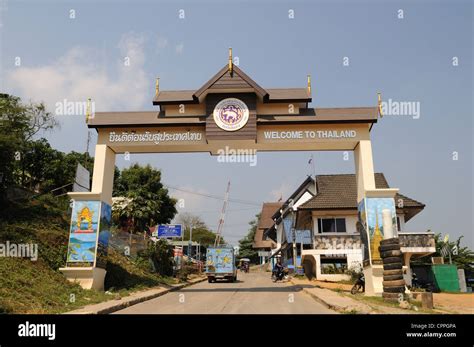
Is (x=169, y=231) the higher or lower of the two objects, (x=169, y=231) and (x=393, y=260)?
the higher

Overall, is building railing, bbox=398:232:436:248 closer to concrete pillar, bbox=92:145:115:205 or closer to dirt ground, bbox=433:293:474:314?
dirt ground, bbox=433:293:474:314

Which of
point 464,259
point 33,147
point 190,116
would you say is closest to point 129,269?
point 190,116

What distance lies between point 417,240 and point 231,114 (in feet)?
46.9

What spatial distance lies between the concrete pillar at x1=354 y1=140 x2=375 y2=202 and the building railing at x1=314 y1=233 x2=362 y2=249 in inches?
513

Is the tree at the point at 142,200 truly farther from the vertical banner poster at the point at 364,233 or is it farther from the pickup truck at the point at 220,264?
the vertical banner poster at the point at 364,233

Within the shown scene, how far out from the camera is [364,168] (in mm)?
18500

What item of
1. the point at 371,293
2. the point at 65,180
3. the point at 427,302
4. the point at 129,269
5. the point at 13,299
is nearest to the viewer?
the point at 13,299

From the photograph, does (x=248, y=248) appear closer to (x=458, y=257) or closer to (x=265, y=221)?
(x=265, y=221)

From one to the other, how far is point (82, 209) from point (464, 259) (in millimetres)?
30757

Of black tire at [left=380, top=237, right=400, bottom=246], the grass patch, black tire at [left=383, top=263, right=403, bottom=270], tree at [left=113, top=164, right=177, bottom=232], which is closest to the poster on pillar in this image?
black tire at [left=380, top=237, right=400, bottom=246]

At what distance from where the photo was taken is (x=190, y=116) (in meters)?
19.4

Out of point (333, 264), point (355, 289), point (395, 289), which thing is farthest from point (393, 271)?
point (333, 264)

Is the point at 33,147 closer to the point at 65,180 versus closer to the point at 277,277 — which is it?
the point at 65,180

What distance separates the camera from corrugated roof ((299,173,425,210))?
102 ft
